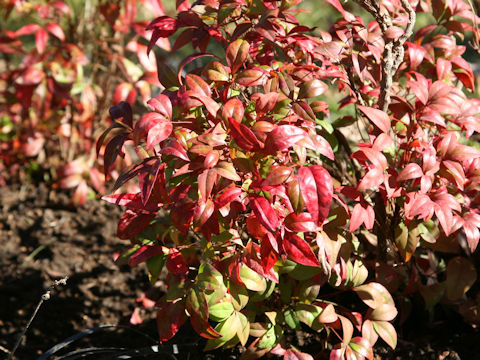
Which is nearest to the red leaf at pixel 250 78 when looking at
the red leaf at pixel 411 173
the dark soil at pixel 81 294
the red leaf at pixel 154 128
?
the red leaf at pixel 154 128

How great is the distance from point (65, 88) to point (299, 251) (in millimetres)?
1768

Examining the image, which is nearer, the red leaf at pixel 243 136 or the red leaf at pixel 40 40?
the red leaf at pixel 243 136

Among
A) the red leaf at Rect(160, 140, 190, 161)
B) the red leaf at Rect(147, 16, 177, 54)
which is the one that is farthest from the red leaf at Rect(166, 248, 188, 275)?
the red leaf at Rect(147, 16, 177, 54)

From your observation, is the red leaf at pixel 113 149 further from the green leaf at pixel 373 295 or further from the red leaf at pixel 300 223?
the green leaf at pixel 373 295

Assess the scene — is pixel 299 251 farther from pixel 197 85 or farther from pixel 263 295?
pixel 197 85

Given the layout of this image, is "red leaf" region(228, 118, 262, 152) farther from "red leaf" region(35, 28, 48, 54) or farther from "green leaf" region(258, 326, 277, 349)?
"red leaf" region(35, 28, 48, 54)

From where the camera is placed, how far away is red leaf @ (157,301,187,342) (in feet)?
4.60

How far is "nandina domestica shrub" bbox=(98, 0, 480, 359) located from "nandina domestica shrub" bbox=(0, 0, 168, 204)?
953mm

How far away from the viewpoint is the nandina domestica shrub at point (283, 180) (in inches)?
48.4

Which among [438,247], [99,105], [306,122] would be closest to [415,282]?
[438,247]

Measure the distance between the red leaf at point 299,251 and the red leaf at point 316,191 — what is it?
0.15m

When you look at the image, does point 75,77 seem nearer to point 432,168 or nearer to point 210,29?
point 210,29

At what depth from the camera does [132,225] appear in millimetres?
1489

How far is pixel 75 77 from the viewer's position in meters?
2.59
